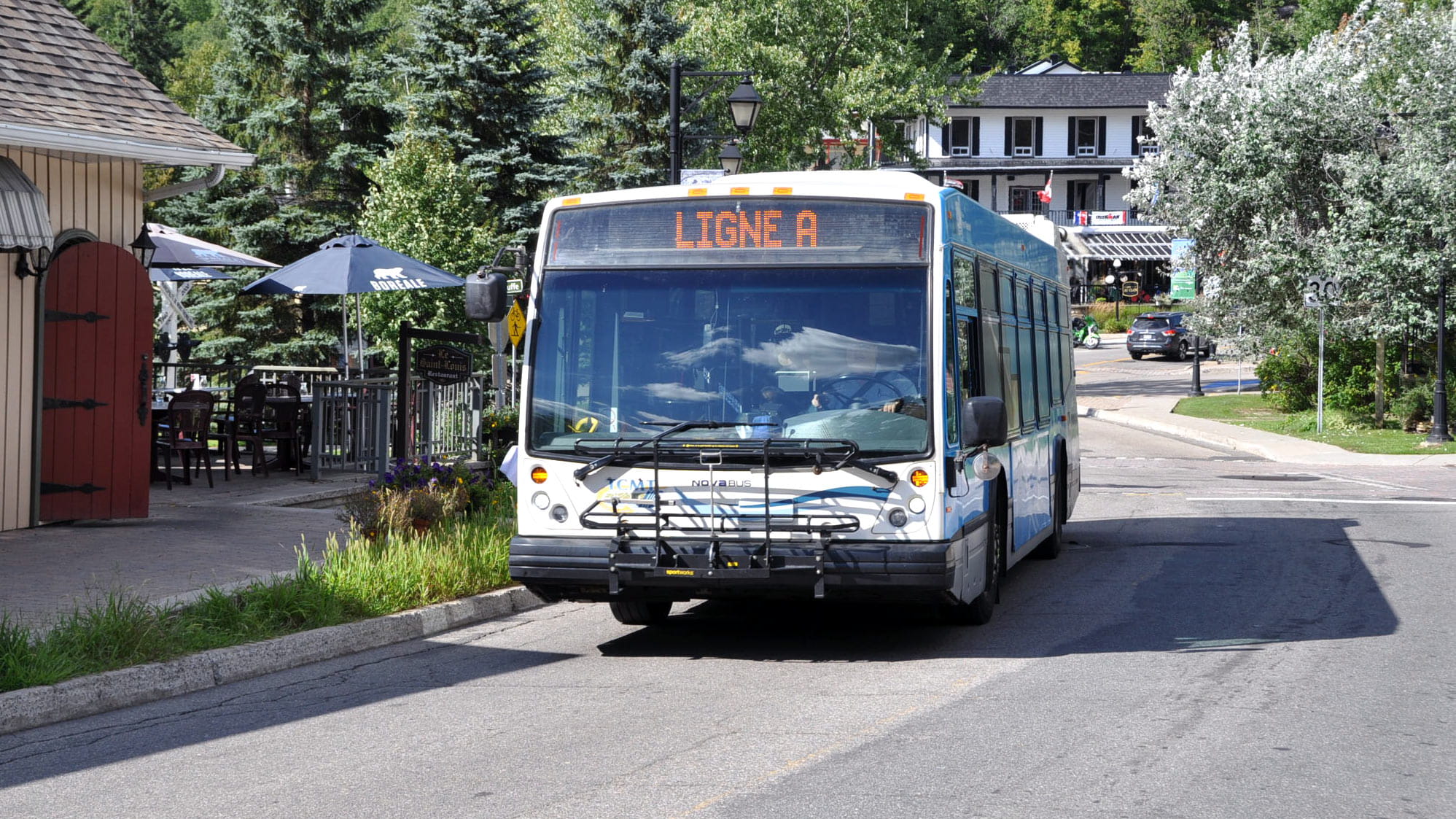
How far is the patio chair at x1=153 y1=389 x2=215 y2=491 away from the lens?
15.6 m

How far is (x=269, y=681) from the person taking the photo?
833 centimetres

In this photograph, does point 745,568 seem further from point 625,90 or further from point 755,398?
point 625,90

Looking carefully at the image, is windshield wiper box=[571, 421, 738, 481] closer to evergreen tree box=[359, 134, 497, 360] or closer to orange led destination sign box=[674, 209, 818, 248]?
orange led destination sign box=[674, 209, 818, 248]

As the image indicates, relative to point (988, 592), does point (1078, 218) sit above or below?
above

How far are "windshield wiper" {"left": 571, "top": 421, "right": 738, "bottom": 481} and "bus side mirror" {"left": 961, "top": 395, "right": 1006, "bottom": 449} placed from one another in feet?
4.30

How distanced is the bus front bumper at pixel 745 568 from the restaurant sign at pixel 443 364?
27.2 feet

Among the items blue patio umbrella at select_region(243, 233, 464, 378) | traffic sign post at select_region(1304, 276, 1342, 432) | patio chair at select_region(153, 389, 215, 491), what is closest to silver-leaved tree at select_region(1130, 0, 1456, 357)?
traffic sign post at select_region(1304, 276, 1342, 432)

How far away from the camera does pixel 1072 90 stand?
7769cm

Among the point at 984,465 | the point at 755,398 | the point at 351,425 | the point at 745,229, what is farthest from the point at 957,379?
the point at 351,425

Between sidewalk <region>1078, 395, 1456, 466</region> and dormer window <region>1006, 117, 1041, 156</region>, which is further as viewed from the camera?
dormer window <region>1006, 117, 1041, 156</region>

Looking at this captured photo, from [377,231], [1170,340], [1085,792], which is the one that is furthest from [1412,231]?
[1170,340]

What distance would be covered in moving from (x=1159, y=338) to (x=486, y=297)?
5154 cm

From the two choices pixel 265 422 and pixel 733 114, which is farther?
pixel 733 114

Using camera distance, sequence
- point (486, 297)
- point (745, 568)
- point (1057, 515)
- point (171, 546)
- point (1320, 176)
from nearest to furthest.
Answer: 1. point (745, 568)
2. point (486, 297)
3. point (171, 546)
4. point (1057, 515)
5. point (1320, 176)
